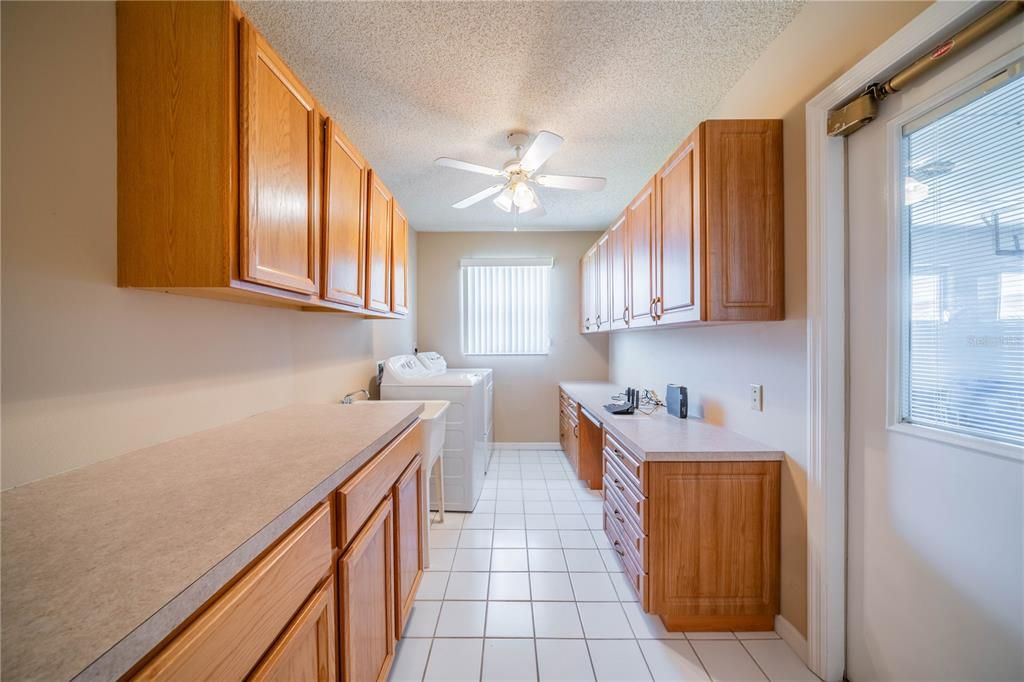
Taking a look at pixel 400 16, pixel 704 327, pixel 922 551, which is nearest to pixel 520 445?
pixel 704 327

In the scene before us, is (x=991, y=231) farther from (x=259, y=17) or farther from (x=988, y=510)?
(x=259, y=17)

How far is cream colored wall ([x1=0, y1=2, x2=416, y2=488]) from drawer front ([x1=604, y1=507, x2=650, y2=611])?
1.89 metres

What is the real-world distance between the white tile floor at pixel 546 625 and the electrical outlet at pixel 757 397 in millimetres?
956

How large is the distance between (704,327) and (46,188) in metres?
2.62

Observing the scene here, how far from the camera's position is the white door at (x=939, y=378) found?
0.93 metres

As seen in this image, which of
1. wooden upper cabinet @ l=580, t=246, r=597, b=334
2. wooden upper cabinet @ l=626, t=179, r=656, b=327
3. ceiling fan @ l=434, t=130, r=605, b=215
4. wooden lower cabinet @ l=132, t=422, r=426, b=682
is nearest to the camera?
wooden lower cabinet @ l=132, t=422, r=426, b=682

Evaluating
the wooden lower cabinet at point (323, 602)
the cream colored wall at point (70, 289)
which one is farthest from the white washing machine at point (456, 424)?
the cream colored wall at point (70, 289)

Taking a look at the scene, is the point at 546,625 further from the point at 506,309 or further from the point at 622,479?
the point at 506,309

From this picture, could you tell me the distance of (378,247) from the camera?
2125mm

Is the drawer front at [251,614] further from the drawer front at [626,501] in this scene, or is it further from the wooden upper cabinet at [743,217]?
the wooden upper cabinet at [743,217]

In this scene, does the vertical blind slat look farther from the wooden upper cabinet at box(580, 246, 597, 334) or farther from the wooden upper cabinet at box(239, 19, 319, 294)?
the wooden upper cabinet at box(239, 19, 319, 294)

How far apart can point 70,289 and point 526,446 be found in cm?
387

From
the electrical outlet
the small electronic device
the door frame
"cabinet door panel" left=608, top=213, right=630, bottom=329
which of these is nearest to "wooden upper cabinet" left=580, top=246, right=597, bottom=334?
"cabinet door panel" left=608, top=213, right=630, bottom=329

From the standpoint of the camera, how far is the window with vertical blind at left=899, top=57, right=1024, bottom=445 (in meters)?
0.92
